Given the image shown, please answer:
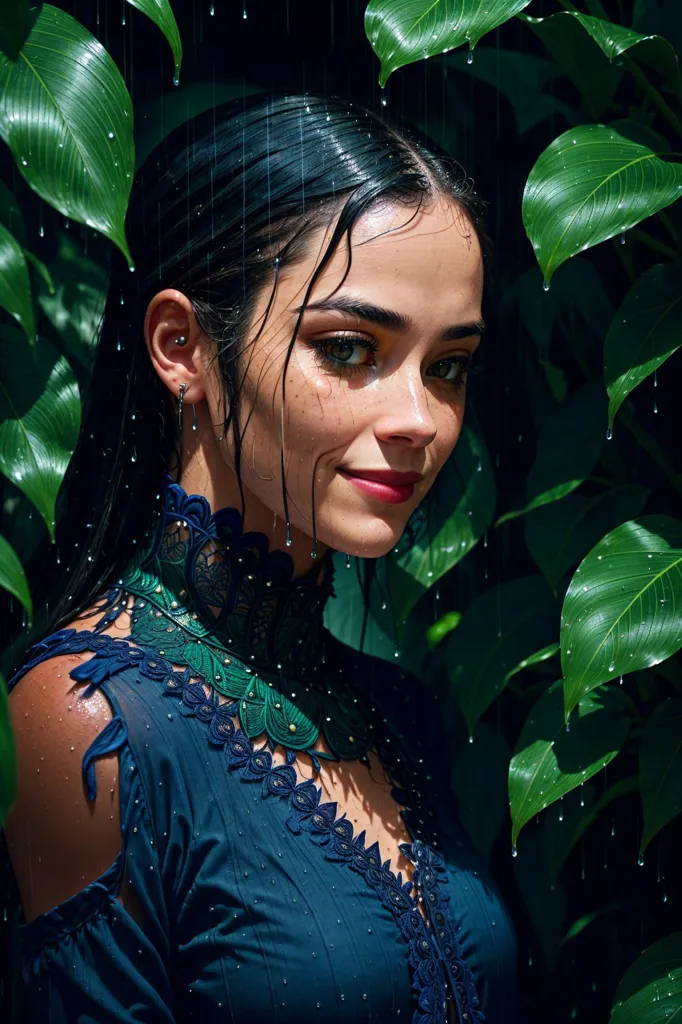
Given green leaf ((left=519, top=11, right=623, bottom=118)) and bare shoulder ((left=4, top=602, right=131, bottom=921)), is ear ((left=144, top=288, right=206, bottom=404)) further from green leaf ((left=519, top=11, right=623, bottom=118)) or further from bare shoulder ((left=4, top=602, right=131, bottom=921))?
green leaf ((left=519, top=11, right=623, bottom=118))

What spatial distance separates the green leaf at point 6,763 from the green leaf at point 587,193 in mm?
650

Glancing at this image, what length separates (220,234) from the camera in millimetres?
1364

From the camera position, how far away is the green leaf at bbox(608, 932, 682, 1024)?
1.48m

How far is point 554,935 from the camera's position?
6.09ft

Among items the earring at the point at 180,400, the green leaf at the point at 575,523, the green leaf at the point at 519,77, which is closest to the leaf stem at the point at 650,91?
the green leaf at the point at 519,77

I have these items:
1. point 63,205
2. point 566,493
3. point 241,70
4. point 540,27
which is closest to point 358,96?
point 241,70

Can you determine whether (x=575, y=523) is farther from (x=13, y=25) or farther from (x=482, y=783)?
(x=13, y=25)

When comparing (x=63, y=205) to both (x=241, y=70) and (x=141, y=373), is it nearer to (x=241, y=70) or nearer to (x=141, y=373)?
(x=141, y=373)

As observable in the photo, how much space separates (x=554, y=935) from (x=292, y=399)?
0.92 meters

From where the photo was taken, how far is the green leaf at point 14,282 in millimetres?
1200

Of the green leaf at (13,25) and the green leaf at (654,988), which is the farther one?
the green leaf at (654,988)

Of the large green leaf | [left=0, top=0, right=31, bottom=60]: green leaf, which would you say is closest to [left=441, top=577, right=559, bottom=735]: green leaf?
the large green leaf

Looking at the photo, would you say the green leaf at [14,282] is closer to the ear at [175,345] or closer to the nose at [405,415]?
the ear at [175,345]

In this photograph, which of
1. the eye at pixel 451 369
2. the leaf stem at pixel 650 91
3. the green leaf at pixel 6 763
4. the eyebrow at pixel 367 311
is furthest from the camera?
the leaf stem at pixel 650 91
